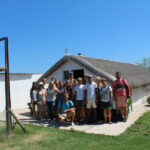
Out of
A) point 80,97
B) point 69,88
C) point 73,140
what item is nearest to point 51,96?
point 69,88

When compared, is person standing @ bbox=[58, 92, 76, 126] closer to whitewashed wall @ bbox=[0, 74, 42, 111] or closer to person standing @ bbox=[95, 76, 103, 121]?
person standing @ bbox=[95, 76, 103, 121]

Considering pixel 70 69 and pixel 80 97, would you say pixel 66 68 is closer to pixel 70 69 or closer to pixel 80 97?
pixel 70 69

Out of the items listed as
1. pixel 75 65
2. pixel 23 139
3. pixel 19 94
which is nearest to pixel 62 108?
pixel 23 139

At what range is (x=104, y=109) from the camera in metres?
6.32

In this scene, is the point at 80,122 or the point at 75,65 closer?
the point at 80,122

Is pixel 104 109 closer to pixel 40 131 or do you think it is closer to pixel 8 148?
pixel 40 131

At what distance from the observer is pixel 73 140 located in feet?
15.5

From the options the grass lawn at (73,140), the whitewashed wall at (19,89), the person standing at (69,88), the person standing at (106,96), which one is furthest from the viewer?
the whitewashed wall at (19,89)

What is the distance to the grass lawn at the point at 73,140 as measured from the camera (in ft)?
13.9

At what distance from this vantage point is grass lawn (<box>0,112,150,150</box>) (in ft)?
13.9

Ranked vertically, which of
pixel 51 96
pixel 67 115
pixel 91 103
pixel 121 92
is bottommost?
pixel 67 115

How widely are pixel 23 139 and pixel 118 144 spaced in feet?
8.38

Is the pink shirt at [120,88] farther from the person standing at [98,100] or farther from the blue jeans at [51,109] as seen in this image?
the blue jeans at [51,109]

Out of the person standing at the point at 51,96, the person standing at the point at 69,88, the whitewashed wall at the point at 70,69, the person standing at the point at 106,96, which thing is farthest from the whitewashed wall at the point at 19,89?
the person standing at the point at 106,96
